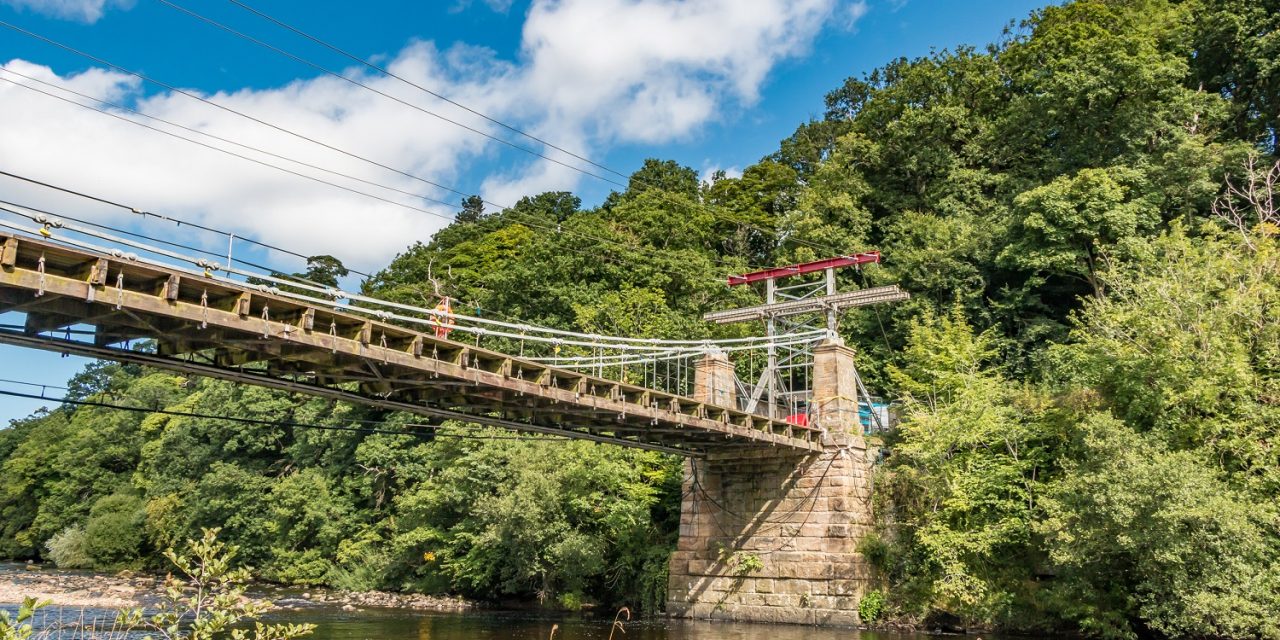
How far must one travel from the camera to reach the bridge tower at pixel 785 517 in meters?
24.6

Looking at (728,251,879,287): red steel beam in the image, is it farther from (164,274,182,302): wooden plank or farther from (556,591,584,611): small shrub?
(164,274,182,302): wooden plank

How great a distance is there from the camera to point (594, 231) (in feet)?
140

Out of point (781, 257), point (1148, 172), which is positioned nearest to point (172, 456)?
point (781, 257)

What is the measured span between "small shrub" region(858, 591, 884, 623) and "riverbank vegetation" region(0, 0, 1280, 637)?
0.52 feet

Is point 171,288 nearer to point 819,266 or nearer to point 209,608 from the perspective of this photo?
point 209,608

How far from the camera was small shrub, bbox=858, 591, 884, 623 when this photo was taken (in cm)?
2373

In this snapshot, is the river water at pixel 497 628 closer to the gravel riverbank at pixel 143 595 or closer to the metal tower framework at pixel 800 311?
the gravel riverbank at pixel 143 595

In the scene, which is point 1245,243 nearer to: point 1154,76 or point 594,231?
point 1154,76

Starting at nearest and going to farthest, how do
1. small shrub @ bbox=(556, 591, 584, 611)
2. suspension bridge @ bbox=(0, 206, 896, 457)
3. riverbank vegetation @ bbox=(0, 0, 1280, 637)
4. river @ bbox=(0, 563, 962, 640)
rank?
suspension bridge @ bbox=(0, 206, 896, 457) < riverbank vegetation @ bbox=(0, 0, 1280, 637) < river @ bbox=(0, 563, 962, 640) < small shrub @ bbox=(556, 591, 584, 611)

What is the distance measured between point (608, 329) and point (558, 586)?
440 inches

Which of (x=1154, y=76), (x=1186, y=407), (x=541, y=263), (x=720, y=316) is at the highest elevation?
(x=1154, y=76)

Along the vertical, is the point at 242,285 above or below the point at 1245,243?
below

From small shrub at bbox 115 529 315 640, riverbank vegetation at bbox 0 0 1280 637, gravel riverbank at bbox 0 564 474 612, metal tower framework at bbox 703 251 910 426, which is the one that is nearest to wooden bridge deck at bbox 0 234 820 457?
riverbank vegetation at bbox 0 0 1280 637

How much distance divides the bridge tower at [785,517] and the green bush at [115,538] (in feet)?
115
